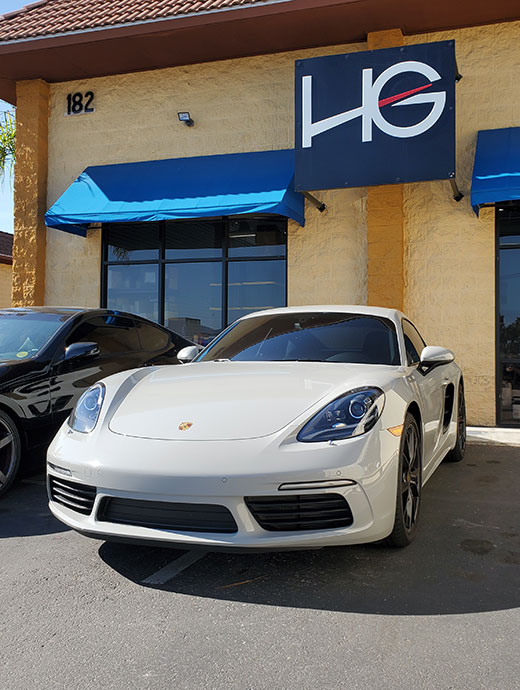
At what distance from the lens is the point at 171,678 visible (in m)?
2.03

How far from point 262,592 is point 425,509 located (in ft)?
A: 5.83

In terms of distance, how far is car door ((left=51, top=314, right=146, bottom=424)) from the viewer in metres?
4.82

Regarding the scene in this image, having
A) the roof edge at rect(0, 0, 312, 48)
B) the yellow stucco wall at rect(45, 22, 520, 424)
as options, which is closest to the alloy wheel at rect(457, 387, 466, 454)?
the yellow stucco wall at rect(45, 22, 520, 424)

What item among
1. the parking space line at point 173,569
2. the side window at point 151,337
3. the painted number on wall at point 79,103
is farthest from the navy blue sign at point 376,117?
the parking space line at point 173,569

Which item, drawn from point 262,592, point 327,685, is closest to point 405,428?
point 262,592

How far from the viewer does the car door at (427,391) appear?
3.74 m

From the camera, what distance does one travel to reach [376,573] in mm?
2902

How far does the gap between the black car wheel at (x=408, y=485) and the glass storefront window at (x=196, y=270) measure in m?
6.02

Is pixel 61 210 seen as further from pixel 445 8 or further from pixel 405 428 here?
pixel 405 428

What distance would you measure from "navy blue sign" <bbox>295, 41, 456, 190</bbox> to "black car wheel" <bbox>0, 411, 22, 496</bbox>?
5112mm

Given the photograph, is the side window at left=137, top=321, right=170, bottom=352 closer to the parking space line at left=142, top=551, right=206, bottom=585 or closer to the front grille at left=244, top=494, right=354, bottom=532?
the parking space line at left=142, top=551, right=206, bottom=585

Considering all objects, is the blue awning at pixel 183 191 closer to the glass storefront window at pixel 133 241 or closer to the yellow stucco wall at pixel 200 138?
the yellow stucco wall at pixel 200 138

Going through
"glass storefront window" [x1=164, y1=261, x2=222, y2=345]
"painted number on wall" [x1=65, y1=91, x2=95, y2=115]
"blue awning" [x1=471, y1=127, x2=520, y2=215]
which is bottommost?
"glass storefront window" [x1=164, y1=261, x2=222, y2=345]

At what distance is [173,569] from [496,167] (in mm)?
6580
